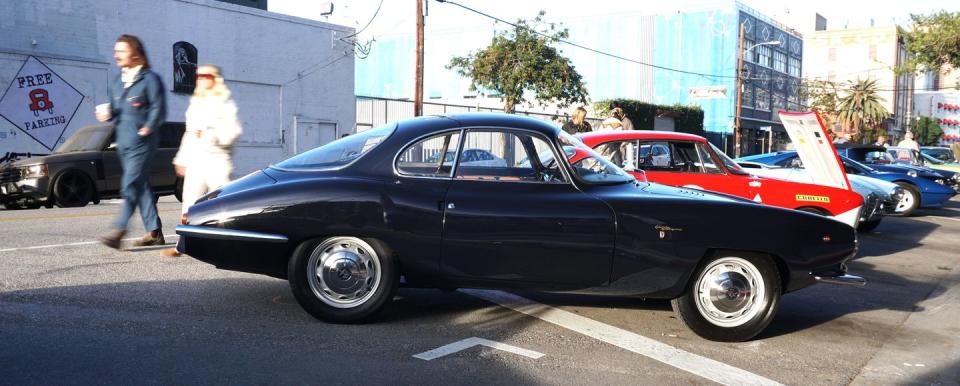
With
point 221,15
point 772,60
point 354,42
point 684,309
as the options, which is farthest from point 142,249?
point 772,60

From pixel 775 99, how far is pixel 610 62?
558 inches

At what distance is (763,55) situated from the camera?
58.8 metres

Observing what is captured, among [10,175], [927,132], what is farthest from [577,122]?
[927,132]

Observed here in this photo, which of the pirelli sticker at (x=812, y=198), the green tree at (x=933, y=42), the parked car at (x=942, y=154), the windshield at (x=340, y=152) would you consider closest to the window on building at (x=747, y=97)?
the green tree at (x=933, y=42)

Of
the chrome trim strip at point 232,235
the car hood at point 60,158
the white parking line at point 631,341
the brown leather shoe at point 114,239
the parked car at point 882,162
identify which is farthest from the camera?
the parked car at point 882,162

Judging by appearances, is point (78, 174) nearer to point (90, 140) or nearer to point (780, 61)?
point (90, 140)

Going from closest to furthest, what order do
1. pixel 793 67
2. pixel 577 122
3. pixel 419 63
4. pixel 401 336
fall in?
pixel 401 336, pixel 577 122, pixel 419 63, pixel 793 67

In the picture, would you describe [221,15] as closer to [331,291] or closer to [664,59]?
[331,291]

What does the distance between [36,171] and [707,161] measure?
10.2 metres

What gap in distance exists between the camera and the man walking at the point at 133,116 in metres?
6.57

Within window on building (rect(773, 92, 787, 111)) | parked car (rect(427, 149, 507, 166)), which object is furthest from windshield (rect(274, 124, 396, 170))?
window on building (rect(773, 92, 787, 111))

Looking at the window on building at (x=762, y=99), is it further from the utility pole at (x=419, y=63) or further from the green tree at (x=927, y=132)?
the green tree at (x=927, y=132)

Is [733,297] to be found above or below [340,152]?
below

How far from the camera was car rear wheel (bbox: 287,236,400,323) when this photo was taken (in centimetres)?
483
